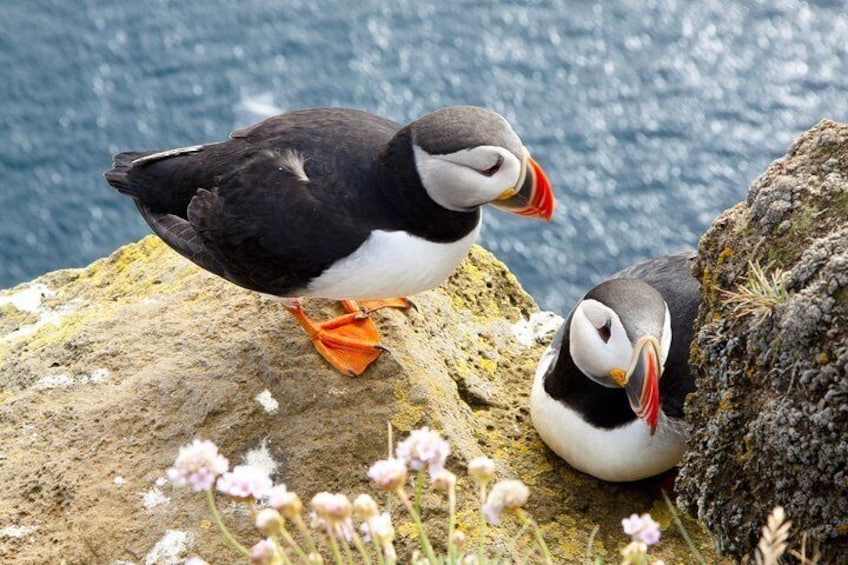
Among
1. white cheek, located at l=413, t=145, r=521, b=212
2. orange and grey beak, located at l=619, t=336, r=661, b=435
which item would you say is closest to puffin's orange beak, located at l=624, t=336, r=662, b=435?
orange and grey beak, located at l=619, t=336, r=661, b=435

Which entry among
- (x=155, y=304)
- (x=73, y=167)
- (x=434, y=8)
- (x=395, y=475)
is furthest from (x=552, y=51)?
(x=395, y=475)

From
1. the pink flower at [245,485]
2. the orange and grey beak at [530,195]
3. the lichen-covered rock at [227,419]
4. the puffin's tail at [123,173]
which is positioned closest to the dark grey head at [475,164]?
the orange and grey beak at [530,195]

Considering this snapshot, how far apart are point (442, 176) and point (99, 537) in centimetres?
172

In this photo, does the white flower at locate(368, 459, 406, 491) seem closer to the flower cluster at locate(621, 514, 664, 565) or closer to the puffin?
the flower cluster at locate(621, 514, 664, 565)

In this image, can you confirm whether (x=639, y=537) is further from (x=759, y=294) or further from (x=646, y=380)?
(x=646, y=380)

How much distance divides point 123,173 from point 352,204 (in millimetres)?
1140

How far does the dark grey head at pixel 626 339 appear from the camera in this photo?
4257 mm

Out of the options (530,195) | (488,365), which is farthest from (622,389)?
(530,195)

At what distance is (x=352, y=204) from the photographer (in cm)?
440

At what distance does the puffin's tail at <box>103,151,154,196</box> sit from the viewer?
4965 mm

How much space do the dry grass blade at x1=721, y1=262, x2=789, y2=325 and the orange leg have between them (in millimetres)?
1446

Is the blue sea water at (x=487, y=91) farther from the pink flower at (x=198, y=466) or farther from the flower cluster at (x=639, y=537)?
the pink flower at (x=198, y=466)

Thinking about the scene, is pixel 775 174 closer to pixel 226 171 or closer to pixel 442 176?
pixel 442 176

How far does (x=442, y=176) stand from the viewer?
4.23 metres
